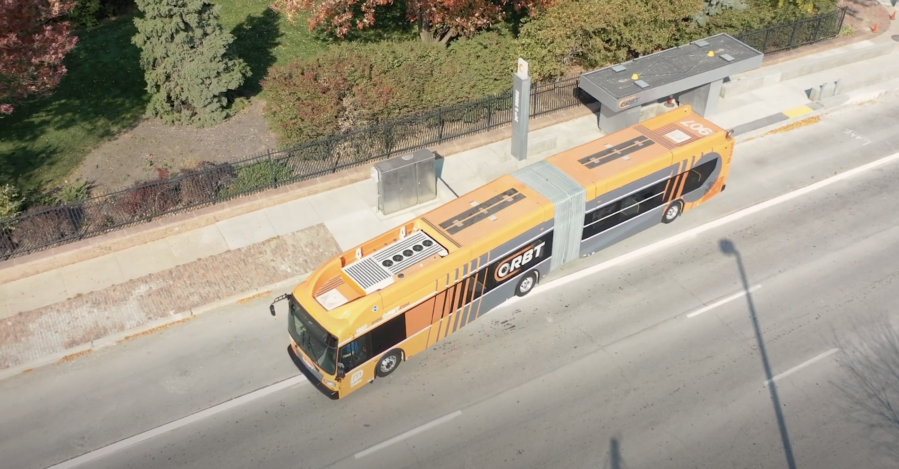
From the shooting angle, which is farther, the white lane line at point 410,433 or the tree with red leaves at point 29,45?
the tree with red leaves at point 29,45

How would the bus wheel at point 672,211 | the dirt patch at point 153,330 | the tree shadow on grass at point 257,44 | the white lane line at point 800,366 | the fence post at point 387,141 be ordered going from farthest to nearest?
the tree shadow on grass at point 257,44, the fence post at point 387,141, the bus wheel at point 672,211, the dirt patch at point 153,330, the white lane line at point 800,366

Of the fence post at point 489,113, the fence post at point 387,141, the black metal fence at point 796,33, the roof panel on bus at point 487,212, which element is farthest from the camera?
the black metal fence at point 796,33

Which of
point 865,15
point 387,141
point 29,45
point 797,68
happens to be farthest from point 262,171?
point 865,15

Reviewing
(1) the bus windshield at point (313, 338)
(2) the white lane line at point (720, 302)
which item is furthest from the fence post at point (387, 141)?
(2) the white lane line at point (720, 302)

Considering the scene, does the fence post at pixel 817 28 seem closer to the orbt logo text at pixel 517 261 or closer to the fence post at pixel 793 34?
the fence post at pixel 793 34

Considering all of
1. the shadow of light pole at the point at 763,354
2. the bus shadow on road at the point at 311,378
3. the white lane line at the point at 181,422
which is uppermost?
the bus shadow on road at the point at 311,378

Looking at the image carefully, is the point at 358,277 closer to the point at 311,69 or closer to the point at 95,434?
the point at 95,434

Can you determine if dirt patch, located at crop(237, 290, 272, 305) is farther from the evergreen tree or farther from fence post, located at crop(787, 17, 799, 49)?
fence post, located at crop(787, 17, 799, 49)

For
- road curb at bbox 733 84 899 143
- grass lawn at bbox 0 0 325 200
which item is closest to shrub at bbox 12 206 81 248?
grass lawn at bbox 0 0 325 200
